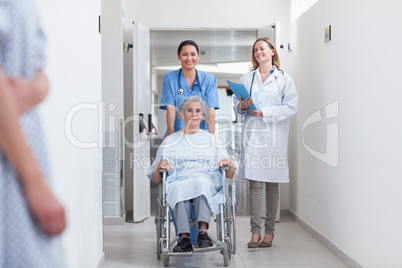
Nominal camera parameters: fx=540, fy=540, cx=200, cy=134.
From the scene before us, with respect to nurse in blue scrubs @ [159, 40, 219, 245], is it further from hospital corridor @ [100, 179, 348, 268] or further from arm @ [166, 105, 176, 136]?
hospital corridor @ [100, 179, 348, 268]

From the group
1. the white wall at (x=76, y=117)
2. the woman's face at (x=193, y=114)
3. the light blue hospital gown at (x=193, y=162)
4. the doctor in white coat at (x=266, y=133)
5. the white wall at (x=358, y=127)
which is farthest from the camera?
the doctor in white coat at (x=266, y=133)

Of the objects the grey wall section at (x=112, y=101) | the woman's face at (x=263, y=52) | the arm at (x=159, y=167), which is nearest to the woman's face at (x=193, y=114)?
the arm at (x=159, y=167)

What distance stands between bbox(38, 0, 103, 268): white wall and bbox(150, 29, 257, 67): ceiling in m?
2.63

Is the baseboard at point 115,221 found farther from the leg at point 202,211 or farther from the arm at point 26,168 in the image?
the arm at point 26,168

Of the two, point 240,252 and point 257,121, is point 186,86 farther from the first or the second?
point 240,252

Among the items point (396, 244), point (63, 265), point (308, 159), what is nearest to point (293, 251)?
point (308, 159)

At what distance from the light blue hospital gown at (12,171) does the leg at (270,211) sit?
9.08ft

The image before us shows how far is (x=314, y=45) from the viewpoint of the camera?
4297 millimetres

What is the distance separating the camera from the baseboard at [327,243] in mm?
3291

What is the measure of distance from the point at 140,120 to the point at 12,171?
3832 millimetres

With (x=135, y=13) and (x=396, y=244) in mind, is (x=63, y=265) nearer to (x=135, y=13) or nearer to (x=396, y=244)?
(x=396, y=244)

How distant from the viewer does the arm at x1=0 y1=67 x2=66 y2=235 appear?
118 cm

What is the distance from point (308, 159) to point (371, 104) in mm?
1631

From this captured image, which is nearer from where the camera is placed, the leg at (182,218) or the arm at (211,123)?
the leg at (182,218)
